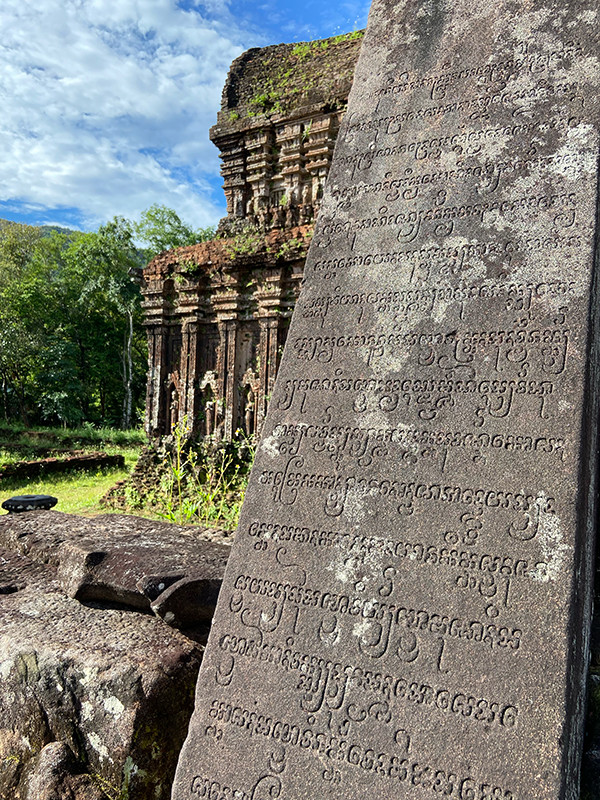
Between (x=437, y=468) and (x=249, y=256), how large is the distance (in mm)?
7489

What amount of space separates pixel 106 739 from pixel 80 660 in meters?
0.33

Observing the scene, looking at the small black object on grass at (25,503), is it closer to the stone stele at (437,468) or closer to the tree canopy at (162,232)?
the stone stele at (437,468)

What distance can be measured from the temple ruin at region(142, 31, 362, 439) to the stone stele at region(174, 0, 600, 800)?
594 centimetres

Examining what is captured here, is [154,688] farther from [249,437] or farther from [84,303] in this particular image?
[84,303]

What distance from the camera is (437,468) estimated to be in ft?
6.97

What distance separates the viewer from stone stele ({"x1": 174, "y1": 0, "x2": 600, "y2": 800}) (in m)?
1.80

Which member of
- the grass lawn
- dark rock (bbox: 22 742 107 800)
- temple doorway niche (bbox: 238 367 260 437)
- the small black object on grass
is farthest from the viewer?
the grass lawn

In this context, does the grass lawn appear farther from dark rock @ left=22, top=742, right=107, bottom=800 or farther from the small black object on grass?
dark rock @ left=22, top=742, right=107, bottom=800

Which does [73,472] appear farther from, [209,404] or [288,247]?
[288,247]

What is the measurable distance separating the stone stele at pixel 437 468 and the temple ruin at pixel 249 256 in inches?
234

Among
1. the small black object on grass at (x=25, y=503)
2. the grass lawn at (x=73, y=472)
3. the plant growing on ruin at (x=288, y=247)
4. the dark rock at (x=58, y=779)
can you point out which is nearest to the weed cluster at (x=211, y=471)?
the grass lawn at (x=73, y=472)

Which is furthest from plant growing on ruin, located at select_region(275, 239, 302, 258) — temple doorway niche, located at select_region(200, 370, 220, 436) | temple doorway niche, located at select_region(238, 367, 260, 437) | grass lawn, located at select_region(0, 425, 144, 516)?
grass lawn, located at select_region(0, 425, 144, 516)

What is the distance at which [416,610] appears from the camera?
1.95 metres

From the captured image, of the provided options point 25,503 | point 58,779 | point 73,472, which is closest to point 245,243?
point 25,503
